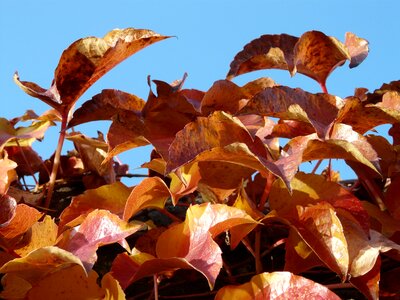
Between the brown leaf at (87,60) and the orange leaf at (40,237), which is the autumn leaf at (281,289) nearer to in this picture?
the orange leaf at (40,237)

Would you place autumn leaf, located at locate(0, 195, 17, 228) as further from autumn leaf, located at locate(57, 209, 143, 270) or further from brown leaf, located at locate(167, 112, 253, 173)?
brown leaf, located at locate(167, 112, 253, 173)

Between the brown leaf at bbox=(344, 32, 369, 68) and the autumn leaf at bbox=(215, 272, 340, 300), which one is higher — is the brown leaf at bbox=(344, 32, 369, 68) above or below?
above

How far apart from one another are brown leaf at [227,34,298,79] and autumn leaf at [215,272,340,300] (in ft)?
1.15

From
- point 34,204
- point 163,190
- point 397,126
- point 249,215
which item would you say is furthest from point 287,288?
point 34,204

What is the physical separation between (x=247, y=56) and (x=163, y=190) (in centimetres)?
27

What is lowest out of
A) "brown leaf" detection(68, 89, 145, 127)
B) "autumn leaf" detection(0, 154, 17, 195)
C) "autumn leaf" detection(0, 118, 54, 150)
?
"autumn leaf" detection(0, 154, 17, 195)

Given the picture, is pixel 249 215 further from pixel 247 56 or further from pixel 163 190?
pixel 247 56

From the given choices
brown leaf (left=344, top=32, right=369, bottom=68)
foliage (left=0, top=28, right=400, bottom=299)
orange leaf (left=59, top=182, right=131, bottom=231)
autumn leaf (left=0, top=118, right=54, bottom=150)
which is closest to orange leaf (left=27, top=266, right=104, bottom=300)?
foliage (left=0, top=28, right=400, bottom=299)

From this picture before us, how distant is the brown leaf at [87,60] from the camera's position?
0.81 metres

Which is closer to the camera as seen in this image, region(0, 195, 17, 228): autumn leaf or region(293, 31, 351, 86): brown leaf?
region(0, 195, 17, 228): autumn leaf

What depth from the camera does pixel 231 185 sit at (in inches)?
30.8

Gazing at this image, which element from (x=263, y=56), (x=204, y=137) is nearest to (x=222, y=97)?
(x=263, y=56)

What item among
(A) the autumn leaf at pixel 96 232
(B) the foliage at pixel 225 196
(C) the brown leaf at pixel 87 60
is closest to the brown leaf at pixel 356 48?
(B) the foliage at pixel 225 196

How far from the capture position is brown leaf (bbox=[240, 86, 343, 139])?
2.42 feet
